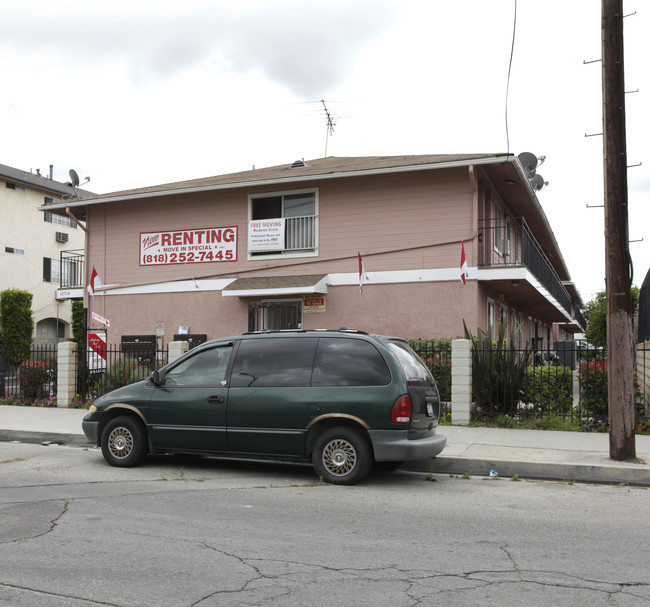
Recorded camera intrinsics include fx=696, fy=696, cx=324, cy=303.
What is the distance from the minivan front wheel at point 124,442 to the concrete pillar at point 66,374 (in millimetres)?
7159

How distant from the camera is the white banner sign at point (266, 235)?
1827 centimetres

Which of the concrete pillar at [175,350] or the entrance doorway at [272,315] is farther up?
the entrance doorway at [272,315]

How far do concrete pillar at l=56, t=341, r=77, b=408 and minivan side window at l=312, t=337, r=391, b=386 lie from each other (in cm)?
924

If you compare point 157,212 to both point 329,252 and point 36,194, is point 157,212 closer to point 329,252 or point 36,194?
point 329,252

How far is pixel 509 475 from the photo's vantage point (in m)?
8.56

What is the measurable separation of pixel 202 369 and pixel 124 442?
1.36 metres

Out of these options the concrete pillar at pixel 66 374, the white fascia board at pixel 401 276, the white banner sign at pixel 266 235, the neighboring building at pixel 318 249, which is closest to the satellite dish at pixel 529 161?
the neighboring building at pixel 318 249

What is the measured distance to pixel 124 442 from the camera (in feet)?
28.4

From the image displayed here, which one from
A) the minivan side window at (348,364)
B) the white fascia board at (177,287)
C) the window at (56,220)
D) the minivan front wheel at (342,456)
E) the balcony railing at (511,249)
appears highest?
the window at (56,220)

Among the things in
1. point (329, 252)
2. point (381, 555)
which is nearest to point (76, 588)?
point (381, 555)

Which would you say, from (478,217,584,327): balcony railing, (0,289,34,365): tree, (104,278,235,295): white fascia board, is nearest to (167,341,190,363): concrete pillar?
(104,278,235,295): white fascia board

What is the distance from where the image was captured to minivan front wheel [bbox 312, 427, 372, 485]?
7562 mm

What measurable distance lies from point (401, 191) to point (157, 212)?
7.16 meters

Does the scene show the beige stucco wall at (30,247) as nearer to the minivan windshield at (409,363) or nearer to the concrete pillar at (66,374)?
the concrete pillar at (66,374)
